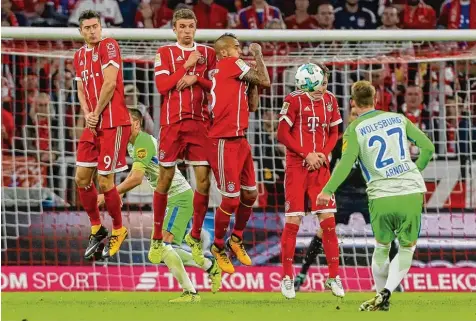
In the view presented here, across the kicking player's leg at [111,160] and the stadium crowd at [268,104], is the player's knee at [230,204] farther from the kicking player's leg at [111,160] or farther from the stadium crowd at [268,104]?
the stadium crowd at [268,104]

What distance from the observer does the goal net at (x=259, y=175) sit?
13852mm

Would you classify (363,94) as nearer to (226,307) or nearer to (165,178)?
(165,178)

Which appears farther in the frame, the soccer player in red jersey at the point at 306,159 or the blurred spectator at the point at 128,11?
the blurred spectator at the point at 128,11

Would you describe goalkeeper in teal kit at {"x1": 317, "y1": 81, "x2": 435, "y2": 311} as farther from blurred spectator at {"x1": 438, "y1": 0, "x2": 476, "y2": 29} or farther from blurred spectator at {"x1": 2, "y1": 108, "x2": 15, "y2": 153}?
blurred spectator at {"x1": 438, "y1": 0, "x2": 476, "y2": 29}

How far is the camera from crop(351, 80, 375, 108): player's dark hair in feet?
32.7

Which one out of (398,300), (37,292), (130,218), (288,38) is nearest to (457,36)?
(288,38)

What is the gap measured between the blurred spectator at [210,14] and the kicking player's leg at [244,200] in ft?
19.6

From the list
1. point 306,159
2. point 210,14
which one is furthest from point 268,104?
point 306,159

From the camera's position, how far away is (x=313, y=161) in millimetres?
11328

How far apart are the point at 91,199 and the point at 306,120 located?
82.4 inches

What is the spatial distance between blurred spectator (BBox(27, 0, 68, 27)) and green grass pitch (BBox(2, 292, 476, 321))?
214 inches

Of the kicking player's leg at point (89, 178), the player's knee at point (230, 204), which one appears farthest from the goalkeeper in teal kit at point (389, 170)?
the kicking player's leg at point (89, 178)

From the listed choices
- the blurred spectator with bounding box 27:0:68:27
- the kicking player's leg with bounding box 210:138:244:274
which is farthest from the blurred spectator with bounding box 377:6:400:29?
the kicking player's leg with bounding box 210:138:244:274

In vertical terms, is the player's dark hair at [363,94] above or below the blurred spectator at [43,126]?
above
